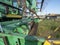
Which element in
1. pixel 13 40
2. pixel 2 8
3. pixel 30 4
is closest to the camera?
pixel 13 40

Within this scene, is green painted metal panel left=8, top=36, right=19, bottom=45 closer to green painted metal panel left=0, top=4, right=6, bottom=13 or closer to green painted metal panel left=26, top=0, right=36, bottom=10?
green painted metal panel left=0, top=4, right=6, bottom=13

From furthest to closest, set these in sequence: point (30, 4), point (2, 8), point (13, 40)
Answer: point (30, 4) < point (2, 8) < point (13, 40)

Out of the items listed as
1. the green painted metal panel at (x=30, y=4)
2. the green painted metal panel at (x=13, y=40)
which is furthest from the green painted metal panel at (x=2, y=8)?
the green painted metal panel at (x=13, y=40)

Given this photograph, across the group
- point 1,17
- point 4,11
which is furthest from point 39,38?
point 4,11

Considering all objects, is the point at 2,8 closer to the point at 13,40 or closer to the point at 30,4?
the point at 30,4

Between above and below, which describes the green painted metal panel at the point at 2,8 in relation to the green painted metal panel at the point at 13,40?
above

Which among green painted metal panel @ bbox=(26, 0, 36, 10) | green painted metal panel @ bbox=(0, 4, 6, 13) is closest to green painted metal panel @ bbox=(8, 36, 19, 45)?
green painted metal panel @ bbox=(0, 4, 6, 13)

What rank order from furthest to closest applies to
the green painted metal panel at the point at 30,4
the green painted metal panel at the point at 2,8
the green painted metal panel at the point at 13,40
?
the green painted metal panel at the point at 30,4, the green painted metal panel at the point at 2,8, the green painted metal panel at the point at 13,40

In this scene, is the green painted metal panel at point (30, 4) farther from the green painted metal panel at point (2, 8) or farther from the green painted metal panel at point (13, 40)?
the green painted metal panel at point (13, 40)

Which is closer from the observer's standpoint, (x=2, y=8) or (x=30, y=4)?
(x=2, y=8)

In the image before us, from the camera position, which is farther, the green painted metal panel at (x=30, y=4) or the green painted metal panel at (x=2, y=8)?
the green painted metal panel at (x=30, y=4)

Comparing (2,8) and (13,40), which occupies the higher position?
(2,8)

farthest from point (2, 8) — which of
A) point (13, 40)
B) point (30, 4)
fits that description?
point (13, 40)

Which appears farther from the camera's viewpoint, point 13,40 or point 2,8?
point 2,8
